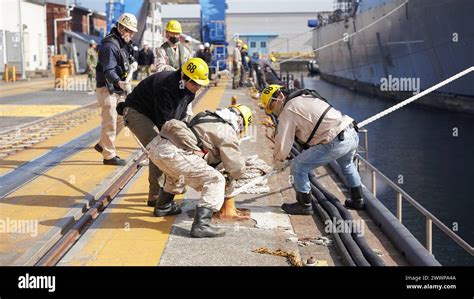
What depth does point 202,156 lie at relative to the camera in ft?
19.9

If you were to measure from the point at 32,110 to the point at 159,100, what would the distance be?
454 inches

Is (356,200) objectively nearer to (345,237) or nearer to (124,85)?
(345,237)

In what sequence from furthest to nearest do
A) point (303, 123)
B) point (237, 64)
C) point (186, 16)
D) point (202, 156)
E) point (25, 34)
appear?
1. point (186, 16)
2. point (25, 34)
3. point (237, 64)
4. point (303, 123)
5. point (202, 156)

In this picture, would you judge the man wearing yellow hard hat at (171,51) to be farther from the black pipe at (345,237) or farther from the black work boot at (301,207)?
the black work boot at (301,207)

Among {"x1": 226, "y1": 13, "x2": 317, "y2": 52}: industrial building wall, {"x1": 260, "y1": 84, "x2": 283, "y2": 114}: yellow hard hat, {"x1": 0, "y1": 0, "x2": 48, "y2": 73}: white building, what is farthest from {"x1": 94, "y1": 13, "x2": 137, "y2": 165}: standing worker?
{"x1": 226, "y1": 13, "x2": 317, "y2": 52}: industrial building wall

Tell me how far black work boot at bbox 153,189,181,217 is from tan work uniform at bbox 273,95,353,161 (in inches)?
46.9

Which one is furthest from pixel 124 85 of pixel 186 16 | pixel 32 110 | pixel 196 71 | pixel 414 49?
pixel 186 16

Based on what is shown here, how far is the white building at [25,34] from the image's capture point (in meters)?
36.5

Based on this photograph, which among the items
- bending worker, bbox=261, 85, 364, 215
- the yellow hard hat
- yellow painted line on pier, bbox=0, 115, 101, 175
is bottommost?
yellow painted line on pier, bbox=0, 115, 101, 175

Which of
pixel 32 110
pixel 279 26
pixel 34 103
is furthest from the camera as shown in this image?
pixel 279 26

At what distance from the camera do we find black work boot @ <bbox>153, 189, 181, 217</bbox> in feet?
21.8

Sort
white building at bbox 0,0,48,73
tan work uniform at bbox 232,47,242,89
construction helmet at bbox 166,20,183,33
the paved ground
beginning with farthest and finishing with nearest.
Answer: white building at bbox 0,0,48,73 → tan work uniform at bbox 232,47,242,89 → the paved ground → construction helmet at bbox 166,20,183,33

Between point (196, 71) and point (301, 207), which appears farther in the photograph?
point (301, 207)

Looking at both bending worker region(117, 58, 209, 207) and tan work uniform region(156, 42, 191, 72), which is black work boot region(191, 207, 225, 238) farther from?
tan work uniform region(156, 42, 191, 72)
